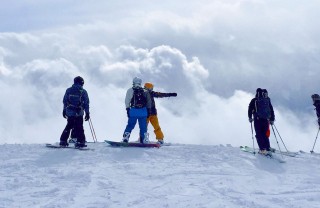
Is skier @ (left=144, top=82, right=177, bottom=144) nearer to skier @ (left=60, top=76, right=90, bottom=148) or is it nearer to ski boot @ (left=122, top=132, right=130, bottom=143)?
ski boot @ (left=122, top=132, right=130, bottom=143)

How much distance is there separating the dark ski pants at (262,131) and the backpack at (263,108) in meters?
0.21

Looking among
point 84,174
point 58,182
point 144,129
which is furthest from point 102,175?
point 144,129

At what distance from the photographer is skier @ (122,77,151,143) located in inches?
650

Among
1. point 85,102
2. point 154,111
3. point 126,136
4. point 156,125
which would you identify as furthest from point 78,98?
point 156,125

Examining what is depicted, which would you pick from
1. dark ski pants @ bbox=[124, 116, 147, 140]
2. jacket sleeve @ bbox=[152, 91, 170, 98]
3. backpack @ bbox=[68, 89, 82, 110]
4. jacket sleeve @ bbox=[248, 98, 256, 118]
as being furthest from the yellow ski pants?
jacket sleeve @ bbox=[248, 98, 256, 118]

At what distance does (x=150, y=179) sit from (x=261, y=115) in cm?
709

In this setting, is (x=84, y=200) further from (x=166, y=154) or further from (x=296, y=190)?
(x=166, y=154)

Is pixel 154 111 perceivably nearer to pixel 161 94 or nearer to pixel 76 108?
pixel 161 94

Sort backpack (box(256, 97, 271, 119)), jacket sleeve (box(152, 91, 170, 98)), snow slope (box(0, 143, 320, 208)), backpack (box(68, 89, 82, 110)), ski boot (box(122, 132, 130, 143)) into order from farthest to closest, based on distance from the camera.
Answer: jacket sleeve (box(152, 91, 170, 98)), ski boot (box(122, 132, 130, 143)), backpack (box(256, 97, 271, 119)), backpack (box(68, 89, 82, 110)), snow slope (box(0, 143, 320, 208))

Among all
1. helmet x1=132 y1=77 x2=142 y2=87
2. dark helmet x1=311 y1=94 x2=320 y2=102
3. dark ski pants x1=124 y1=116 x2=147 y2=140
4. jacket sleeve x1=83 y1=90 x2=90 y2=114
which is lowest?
dark ski pants x1=124 y1=116 x2=147 y2=140

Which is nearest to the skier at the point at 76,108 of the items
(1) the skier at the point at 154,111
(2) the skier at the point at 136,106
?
(2) the skier at the point at 136,106

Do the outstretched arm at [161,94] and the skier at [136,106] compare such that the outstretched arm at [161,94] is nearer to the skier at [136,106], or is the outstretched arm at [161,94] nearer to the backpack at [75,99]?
the skier at [136,106]

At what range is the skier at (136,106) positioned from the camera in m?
16.5

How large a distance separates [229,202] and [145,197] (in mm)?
1705
